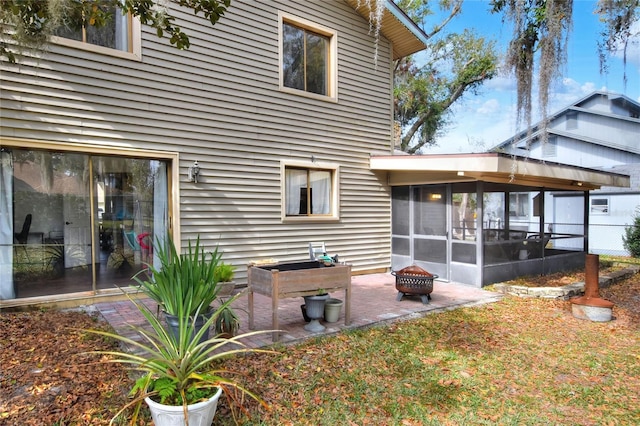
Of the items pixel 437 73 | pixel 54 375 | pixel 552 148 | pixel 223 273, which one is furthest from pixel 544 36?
pixel 552 148

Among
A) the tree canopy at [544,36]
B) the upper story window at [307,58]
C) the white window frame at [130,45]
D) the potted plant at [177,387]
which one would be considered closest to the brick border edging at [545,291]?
the tree canopy at [544,36]

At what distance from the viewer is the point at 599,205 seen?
582 inches

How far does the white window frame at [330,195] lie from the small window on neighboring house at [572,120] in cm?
1586

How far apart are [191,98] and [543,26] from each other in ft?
17.2

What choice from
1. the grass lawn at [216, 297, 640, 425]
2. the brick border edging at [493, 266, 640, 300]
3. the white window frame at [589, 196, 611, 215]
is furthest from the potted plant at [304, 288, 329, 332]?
the white window frame at [589, 196, 611, 215]

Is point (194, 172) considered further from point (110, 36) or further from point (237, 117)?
point (110, 36)

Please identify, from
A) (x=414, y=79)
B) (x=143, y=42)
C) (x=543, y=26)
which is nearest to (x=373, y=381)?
(x=543, y=26)

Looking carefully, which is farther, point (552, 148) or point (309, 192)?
point (552, 148)

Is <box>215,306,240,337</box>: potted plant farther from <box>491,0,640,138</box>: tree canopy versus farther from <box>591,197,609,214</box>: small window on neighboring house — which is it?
<box>591,197,609,214</box>: small window on neighboring house

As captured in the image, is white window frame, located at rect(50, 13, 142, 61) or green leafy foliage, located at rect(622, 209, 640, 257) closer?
white window frame, located at rect(50, 13, 142, 61)

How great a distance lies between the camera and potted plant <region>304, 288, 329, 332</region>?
4613 mm

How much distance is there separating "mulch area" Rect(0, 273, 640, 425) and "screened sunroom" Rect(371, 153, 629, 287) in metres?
6.09

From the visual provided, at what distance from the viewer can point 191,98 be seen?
21.1ft

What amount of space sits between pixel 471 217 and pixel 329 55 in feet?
15.3
